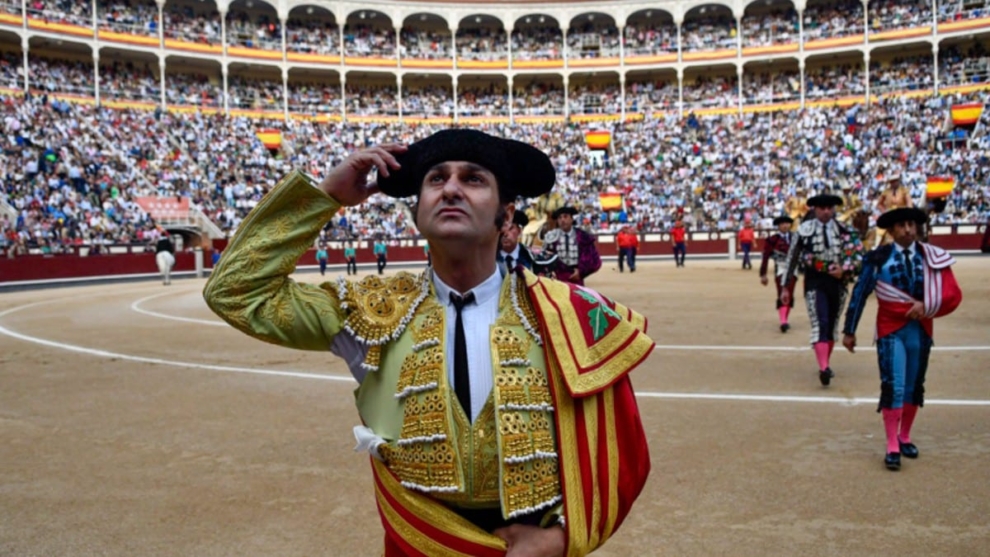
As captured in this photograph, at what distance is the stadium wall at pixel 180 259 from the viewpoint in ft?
74.6

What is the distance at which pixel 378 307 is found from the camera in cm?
176

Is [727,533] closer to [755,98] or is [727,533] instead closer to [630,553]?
[630,553]

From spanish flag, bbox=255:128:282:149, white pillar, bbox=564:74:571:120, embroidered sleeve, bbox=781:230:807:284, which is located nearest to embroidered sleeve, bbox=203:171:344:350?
embroidered sleeve, bbox=781:230:807:284

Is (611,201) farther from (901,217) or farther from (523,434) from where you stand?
(523,434)

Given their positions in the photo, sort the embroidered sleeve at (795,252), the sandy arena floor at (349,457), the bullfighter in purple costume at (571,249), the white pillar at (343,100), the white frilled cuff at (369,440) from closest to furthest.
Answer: the white frilled cuff at (369,440) < the sandy arena floor at (349,457) < the embroidered sleeve at (795,252) < the bullfighter in purple costume at (571,249) < the white pillar at (343,100)

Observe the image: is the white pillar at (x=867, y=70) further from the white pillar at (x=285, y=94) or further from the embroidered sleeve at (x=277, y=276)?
Answer: the embroidered sleeve at (x=277, y=276)

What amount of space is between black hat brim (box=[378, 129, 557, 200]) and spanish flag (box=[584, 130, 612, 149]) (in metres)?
37.7

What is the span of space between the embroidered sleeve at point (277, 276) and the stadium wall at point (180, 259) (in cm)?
1801

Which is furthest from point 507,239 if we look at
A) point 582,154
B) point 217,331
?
point 582,154

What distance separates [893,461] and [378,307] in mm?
3410

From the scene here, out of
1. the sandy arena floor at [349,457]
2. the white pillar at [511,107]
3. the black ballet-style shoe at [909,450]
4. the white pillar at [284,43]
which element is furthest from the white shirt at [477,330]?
the white pillar at [511,107]

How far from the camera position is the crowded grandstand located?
2891 centimetres

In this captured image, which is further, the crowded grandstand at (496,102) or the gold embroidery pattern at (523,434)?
the crowded grandstand at (496,102)

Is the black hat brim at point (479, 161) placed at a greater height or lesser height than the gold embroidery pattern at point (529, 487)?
greater
